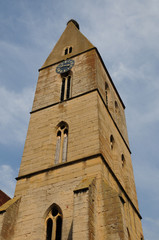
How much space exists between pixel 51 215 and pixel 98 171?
2.51 m

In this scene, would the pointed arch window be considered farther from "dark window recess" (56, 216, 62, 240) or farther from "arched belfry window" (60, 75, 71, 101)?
"dark window recess" (56, 216, 62, 240)

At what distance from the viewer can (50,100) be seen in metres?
18.0

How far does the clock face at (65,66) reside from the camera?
19.8 metres

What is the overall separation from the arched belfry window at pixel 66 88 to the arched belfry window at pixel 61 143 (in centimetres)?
270

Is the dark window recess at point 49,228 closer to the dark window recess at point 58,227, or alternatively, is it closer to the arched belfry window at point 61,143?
the dark window recess at point 58,227

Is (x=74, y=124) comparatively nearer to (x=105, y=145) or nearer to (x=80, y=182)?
(x=105, y=145)

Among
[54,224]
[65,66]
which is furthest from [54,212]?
[65,66]

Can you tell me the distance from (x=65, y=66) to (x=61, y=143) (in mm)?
6934

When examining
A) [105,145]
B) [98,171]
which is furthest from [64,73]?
[98,171]

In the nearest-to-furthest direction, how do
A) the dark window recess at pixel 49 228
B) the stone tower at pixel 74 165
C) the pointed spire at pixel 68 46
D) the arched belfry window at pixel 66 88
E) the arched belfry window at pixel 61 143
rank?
the stone tower at pixel 74 165
the dark window recess at pixel 49 228
the arched belfry window at pixel 61 143
the arched belfry window at pixel 66 88
the pointed spire at pixel 68 46

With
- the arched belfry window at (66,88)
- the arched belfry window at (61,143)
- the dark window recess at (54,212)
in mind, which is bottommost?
the dark window recess at (54,212)

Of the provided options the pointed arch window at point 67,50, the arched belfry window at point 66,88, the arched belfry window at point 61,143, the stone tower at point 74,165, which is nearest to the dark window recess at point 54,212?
the stone tower at point 74,165

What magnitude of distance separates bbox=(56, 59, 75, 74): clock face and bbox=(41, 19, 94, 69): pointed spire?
0.66m

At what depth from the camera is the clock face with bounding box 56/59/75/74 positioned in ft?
65.0
